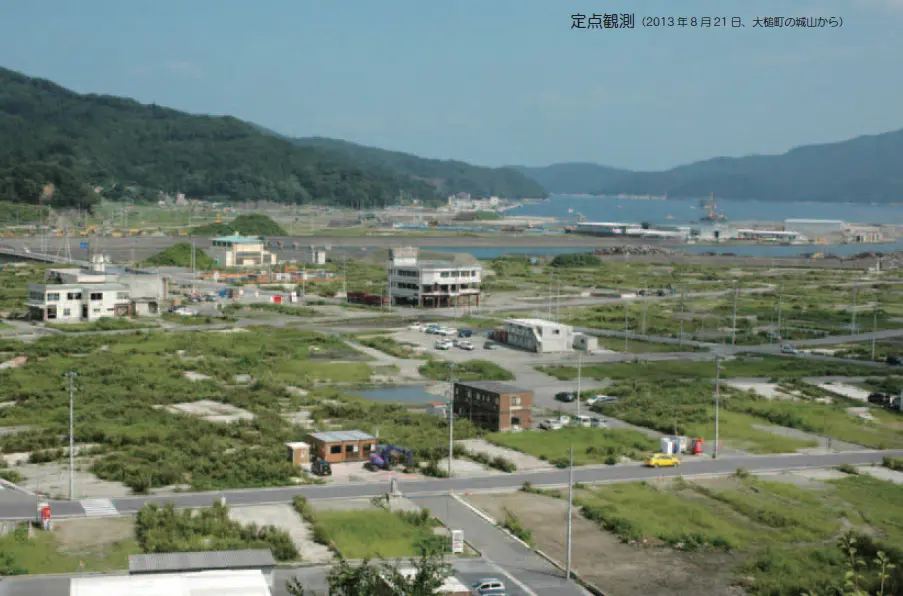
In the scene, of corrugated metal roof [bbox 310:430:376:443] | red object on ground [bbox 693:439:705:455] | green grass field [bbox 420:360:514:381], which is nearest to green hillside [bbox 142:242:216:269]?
green grass field [bbox 420:360:514:381]

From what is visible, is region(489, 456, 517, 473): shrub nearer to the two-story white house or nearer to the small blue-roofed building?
the two-story white house

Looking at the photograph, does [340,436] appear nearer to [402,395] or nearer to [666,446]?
[666,446]

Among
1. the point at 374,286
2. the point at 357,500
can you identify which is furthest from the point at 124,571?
the point at 374,286

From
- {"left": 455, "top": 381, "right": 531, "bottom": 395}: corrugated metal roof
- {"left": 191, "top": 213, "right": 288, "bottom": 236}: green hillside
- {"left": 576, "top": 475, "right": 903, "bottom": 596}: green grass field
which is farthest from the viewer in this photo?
{"left": 191, "top": 213, "right": 288, "bottom": 236}: green hillside

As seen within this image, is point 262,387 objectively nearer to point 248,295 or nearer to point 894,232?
point 248,295

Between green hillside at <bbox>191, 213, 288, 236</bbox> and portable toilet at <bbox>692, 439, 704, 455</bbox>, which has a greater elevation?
green hillside at <bbox>191, 213, 288, 236</bbox>

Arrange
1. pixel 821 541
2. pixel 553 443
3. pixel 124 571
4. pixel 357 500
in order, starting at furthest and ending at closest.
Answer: pixel 553 443
pixel 357 500
pixel 821 541
pixel 124 571
